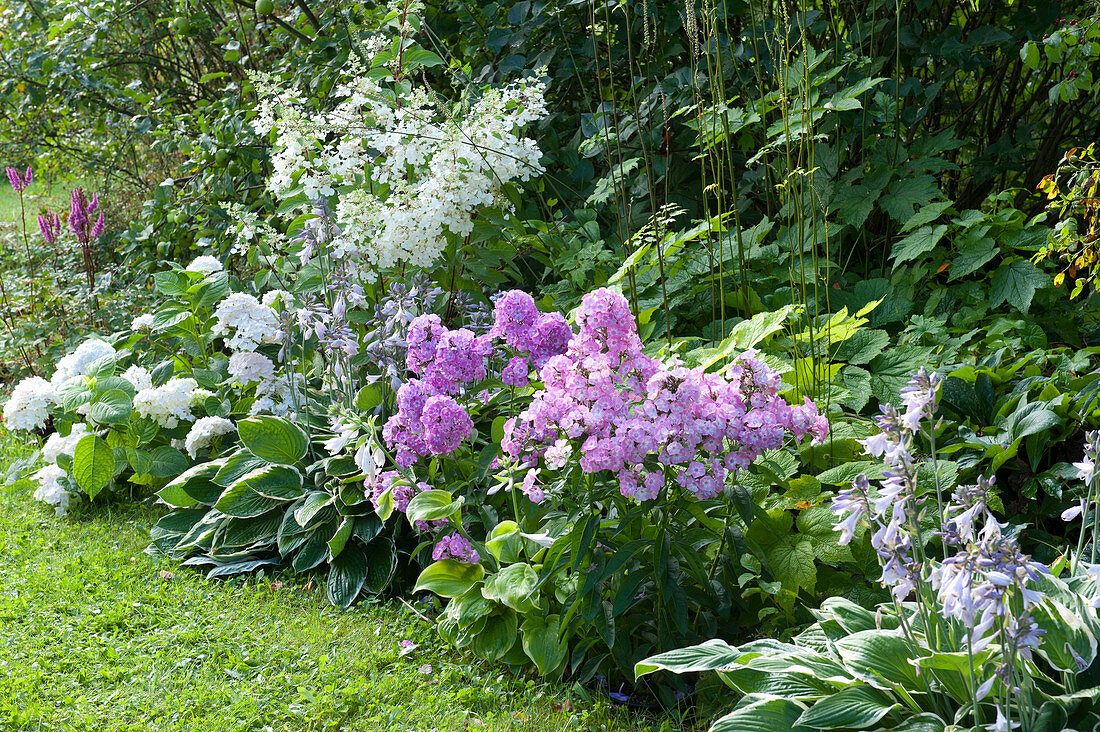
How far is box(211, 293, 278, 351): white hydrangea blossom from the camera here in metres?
3.06

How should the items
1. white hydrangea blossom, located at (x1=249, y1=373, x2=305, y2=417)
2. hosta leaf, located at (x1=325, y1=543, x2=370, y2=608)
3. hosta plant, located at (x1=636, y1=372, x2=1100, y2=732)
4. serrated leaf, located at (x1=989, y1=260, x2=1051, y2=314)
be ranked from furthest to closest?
white hydrangea blossom, located at (x1=249, y1=373, x2=305, y2=417) → serrated leaf, located at (x1=989, y1=260, x2=1051, y2=314) → hosta leaf, located at (x1=325, y1=543, x2=370, y2=608) → hosta plant, located at (x1=636, y1=372, x2=1100, y2=732)

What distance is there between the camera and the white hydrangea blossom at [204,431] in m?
3.21

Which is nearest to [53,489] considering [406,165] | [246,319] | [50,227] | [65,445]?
[65,445]

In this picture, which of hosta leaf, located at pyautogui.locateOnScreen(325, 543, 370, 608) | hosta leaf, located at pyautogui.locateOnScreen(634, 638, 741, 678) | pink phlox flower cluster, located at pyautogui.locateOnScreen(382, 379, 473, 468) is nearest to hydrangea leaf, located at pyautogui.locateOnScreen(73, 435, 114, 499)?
hosta leaf, located at pyautogui.locateOnScreen(325, 543, 370, 608)

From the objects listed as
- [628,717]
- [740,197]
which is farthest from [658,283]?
[628,717]

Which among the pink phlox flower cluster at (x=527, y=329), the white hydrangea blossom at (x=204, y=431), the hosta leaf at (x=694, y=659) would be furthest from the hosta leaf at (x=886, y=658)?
the white hydrangea blossom at (x=204, y=431)

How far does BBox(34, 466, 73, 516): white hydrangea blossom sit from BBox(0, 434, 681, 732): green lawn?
38 cm

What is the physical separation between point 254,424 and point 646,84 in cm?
234

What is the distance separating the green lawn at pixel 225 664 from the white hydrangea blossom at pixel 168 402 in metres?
0.54

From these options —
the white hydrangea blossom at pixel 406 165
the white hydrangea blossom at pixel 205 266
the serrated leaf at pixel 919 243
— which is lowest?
the serrated leaf at pixel 919 243

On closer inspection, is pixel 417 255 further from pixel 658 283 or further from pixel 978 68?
pixel 978 68

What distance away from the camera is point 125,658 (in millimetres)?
2369

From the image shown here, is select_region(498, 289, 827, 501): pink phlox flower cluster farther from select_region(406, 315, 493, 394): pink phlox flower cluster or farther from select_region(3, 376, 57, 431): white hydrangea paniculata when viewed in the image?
select_region(3, 376, 57, 431): white hydrangea paniculata

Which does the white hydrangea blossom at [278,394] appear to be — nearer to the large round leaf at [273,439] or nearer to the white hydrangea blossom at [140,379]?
the large round leaf at [273,439]
